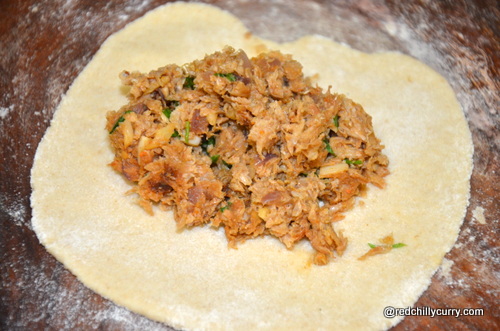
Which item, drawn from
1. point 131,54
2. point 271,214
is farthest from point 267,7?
point 271,214

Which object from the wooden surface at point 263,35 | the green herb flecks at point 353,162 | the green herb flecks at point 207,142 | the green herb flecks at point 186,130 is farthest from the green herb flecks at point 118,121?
the green herb flecks at point 353,162

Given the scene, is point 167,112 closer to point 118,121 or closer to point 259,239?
point 118,121

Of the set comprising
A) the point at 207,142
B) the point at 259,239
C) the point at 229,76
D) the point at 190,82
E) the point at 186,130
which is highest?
the point at 229,76

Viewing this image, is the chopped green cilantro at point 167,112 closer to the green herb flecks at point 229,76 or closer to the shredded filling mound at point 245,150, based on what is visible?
the shredded filling mound at point 245,150

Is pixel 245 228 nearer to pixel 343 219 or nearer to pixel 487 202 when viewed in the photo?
pixel 343 219

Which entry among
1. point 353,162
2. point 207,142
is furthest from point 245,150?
point 353,162
